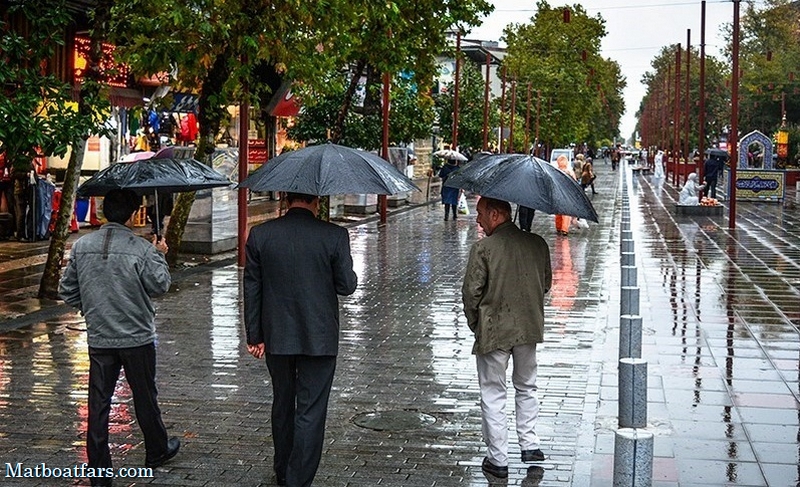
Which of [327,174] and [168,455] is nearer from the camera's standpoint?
[327,174]

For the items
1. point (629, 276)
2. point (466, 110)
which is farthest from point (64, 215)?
point (466, 110)

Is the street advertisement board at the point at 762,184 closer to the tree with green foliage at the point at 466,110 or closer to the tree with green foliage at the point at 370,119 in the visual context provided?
the tree with green foliage at the point at 370,119

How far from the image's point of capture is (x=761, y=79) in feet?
233

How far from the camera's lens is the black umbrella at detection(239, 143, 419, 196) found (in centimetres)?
623

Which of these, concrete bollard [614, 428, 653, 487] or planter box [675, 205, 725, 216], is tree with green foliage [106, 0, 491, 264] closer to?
concrete bollard [614, 428, 653, 487]

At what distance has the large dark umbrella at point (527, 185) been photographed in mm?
6801

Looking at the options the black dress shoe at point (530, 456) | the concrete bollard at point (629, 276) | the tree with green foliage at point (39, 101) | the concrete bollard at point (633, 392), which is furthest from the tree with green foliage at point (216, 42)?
the concrete bollard at point (633, 392)

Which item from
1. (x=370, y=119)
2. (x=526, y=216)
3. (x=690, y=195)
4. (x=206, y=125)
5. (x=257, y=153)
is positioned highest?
(x=370, y=119)

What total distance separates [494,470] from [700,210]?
1033 inches

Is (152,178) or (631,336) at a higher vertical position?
(152,178)

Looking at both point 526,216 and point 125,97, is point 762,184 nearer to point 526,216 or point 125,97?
point 526,216

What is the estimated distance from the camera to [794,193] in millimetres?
45969

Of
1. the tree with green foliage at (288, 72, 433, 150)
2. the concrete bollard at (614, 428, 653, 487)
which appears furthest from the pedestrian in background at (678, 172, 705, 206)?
the concrete bollard at (614, 428, 653, 487)

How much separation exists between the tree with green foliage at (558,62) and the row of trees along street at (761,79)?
667cm
